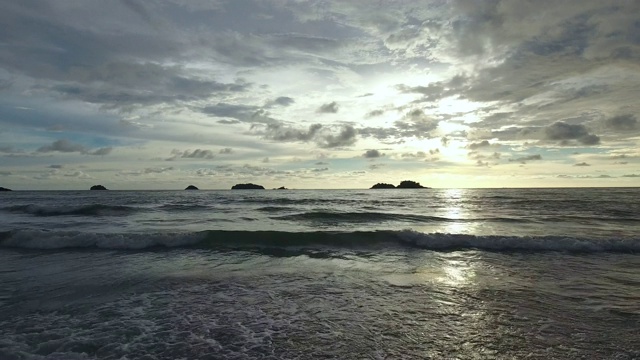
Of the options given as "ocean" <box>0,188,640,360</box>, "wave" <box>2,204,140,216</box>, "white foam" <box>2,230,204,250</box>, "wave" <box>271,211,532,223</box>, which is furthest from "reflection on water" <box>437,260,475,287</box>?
"wave" <box>2,204,140,216</box>

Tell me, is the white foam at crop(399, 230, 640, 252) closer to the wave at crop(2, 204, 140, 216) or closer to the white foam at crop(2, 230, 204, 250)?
the white foam at crop(2, 230, 204, 250)

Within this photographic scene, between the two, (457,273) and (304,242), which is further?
(304,242)

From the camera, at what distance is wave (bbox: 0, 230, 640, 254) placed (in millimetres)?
16641

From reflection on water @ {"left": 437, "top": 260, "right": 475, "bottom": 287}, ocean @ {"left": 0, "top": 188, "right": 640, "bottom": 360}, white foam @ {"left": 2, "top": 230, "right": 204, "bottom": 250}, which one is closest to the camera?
ocean @ {"left": 0, "top": 188, "right": 640, "bottom": 360}

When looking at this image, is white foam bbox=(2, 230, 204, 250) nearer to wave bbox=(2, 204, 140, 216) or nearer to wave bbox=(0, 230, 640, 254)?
wave bbox=(0, 230, 640, 254)

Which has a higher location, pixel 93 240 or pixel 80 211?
pixel 80 211

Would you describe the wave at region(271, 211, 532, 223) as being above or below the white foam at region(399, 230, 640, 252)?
above

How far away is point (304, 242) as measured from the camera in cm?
1814

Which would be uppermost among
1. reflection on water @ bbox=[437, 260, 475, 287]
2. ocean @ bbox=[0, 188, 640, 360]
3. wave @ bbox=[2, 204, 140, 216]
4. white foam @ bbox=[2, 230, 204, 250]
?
wave @ bbox=[2, 204, 140, 216]

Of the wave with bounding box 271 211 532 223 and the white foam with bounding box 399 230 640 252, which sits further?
the wave with bounding box 271 211 532 223

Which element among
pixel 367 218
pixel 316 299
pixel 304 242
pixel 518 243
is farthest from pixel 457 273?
pixel 367 218

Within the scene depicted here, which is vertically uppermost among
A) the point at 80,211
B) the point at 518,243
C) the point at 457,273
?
the point at 80,211

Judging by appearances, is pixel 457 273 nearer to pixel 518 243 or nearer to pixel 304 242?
pixel 518 243

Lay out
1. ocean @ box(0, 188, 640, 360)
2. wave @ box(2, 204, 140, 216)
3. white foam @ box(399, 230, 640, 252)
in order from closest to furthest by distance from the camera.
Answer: ocean @ box(0, 188, 640, 360), white foam @ box(399, 230, 640, 252), wave @ box(2, 204, 140, 216)
